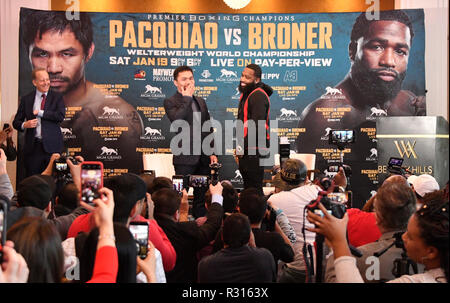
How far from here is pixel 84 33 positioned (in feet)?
26.6

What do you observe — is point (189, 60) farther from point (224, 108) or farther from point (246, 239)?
point (246, 239)

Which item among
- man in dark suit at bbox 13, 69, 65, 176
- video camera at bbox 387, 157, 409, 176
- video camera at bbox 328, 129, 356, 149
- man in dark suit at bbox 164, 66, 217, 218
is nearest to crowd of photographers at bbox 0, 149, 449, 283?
video camera at bbox 387, 157, 409, 176

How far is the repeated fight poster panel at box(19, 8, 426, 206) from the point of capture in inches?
317

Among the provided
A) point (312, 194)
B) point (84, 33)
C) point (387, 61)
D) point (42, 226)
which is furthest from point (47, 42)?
point (42, 226)

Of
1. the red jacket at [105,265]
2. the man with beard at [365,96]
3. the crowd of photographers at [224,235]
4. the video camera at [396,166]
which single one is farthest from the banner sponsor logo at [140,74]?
the red jacket at [105,265]

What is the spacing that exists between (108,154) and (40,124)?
1.76 metres

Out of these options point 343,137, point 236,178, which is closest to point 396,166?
point 343,137

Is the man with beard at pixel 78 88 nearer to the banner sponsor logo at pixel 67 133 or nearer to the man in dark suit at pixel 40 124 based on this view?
the banner sponsor logo at pixel 67 133

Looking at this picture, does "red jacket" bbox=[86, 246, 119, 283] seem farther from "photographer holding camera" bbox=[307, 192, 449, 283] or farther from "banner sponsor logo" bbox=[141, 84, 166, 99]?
"banner sponsor logo" bbox=[141, 84, 166, 99]

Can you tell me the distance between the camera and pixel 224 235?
2.59 meters

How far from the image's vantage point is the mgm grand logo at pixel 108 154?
8.16 m

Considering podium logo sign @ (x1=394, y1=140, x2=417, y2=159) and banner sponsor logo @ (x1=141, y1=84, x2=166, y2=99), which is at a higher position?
banner sponsor logo @ (x1=141, y1=84, x2=166, y2=99)

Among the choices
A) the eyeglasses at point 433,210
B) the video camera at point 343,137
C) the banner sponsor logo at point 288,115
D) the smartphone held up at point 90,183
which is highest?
the banner sponsor logo at point 288,115

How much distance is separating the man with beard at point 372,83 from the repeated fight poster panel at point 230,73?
0.05 ft
